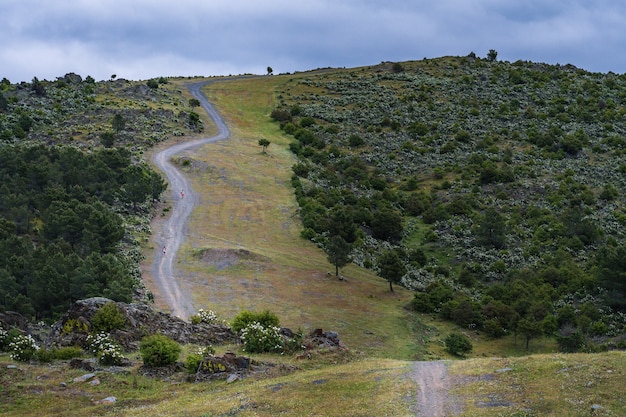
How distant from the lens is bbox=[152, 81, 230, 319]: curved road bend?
43.3 m

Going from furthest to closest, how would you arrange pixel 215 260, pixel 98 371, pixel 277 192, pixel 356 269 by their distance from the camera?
1. pixel 277 192
2. pixel 356 269
3. pixel 215 260
4. pixel 98 371

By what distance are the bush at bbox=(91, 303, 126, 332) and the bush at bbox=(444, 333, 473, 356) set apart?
23067 mm

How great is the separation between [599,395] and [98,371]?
18780 millimetres

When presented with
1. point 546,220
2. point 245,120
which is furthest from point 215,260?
point 245,120

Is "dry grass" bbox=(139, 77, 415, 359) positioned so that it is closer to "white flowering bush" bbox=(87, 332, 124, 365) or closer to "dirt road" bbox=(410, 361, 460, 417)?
"white flowering bush" bbox=(87, 332, 124, 365)

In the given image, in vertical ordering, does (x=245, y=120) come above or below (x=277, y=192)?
above

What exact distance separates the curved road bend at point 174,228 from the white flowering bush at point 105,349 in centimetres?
1245

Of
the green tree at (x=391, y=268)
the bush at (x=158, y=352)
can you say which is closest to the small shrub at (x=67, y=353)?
the bush at (x=158, y=352)

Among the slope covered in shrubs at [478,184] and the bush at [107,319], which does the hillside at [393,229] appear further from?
the bush at [107,319]

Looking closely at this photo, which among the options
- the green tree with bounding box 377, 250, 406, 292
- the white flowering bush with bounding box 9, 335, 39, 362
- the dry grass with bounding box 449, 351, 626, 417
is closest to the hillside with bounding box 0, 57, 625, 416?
the dry grass with bounding box 449, 351, 626, 417

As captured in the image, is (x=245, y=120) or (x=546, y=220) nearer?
(x=546, y=220)

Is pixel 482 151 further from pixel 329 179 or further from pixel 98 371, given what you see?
pixel 98 371

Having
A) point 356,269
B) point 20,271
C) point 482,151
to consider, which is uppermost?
point 482,151

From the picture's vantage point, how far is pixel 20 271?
3678cm
